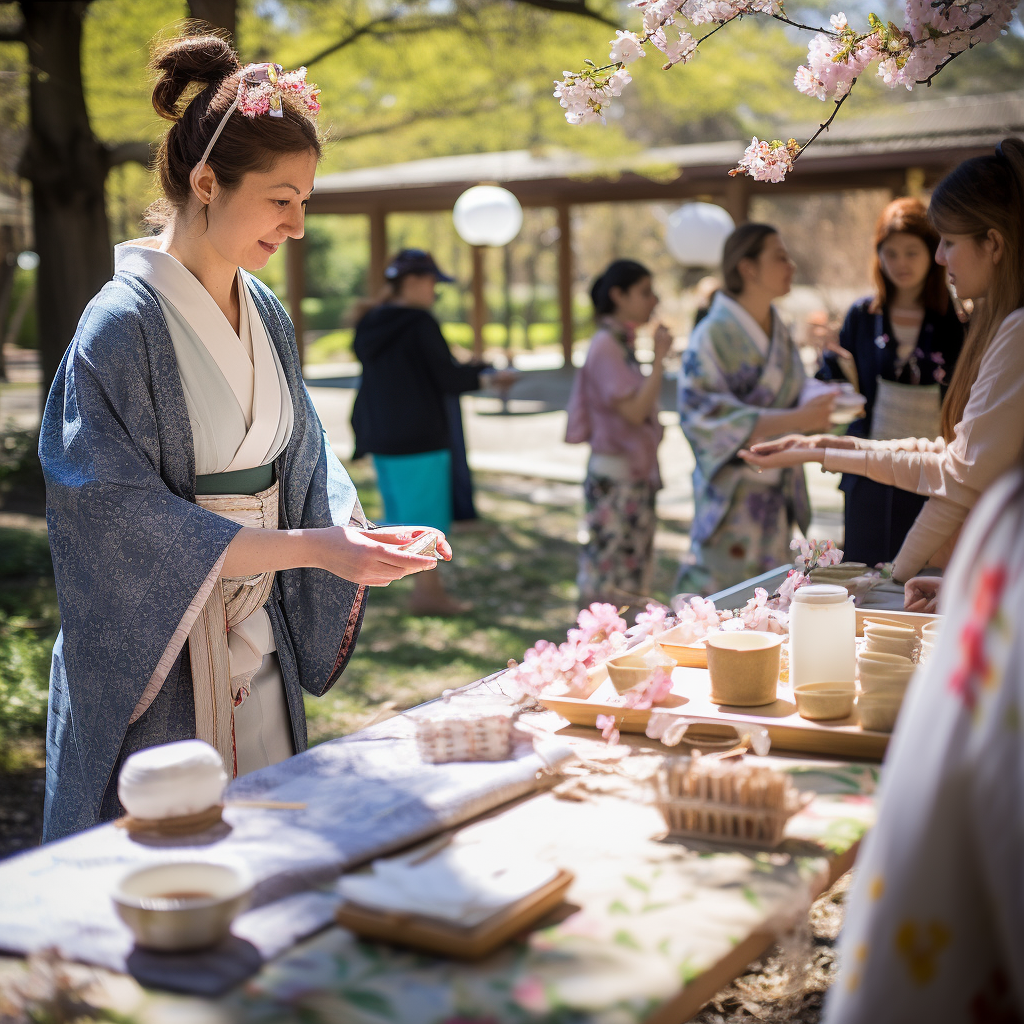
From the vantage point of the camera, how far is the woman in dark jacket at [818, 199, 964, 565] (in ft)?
12.2

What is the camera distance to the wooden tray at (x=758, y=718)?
1.65 meters

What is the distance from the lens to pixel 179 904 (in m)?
1.14

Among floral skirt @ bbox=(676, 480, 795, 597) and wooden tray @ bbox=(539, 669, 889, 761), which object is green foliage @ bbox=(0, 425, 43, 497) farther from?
wooden tray @ bbox=(539, 669, 889, 761)

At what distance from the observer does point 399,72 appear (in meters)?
9.01

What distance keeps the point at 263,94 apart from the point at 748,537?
301 cm

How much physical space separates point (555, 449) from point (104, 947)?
11.1m

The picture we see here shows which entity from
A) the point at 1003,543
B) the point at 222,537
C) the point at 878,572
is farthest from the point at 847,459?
the point at 1003,543

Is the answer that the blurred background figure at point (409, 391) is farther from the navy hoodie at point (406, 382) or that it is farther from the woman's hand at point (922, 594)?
the woman's hand at point (922, 594)

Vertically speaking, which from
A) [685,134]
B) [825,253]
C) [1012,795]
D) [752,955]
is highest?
[685,134]

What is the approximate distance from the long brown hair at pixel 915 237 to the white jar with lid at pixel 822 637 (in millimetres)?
2463

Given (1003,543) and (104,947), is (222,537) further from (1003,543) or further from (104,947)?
(1003,543)

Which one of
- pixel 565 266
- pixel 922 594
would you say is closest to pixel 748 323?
pixel 922 594

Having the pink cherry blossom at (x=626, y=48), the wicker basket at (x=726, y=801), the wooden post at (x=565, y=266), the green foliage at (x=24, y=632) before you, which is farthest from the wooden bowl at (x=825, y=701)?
the wooden post at (x=565, y=266)

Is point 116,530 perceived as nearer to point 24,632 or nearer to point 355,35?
point 24,632
